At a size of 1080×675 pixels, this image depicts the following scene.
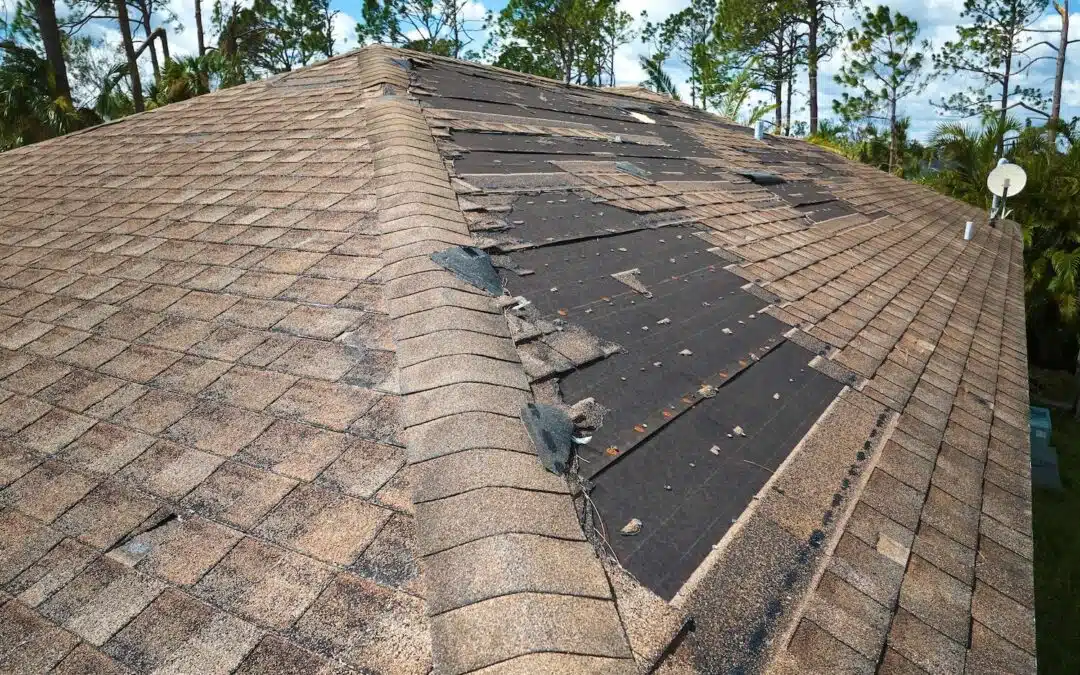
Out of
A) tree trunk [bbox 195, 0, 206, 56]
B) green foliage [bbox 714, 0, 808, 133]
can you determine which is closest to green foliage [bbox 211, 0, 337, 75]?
tree trunk [bbox 195, 0, 206, 56]

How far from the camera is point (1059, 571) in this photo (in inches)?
374

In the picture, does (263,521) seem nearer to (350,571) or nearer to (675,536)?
(350,571)

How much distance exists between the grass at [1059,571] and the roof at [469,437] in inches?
220

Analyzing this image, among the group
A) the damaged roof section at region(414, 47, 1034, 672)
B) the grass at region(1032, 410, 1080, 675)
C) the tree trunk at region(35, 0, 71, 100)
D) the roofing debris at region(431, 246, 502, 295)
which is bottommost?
the grass at region(1032, 410, 1080, 675)

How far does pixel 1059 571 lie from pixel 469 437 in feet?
38.7

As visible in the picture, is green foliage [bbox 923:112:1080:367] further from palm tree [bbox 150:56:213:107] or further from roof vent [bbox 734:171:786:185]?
palm tree [bbox 150:56:213:107]

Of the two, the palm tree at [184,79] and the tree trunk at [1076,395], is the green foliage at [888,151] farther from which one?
the palm tree at [184,79]

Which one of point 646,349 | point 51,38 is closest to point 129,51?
point 51,38

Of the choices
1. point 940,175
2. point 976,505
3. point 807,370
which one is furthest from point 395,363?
point 940,175

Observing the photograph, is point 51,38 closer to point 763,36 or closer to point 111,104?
point 111,104

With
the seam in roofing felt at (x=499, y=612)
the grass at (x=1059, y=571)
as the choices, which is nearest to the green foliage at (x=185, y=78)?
the seam in roofing felt at (x=499, y=612)

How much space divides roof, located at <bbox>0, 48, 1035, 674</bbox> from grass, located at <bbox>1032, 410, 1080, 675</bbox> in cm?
559

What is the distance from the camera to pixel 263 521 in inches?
75.0

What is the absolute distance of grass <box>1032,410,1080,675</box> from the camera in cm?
789
